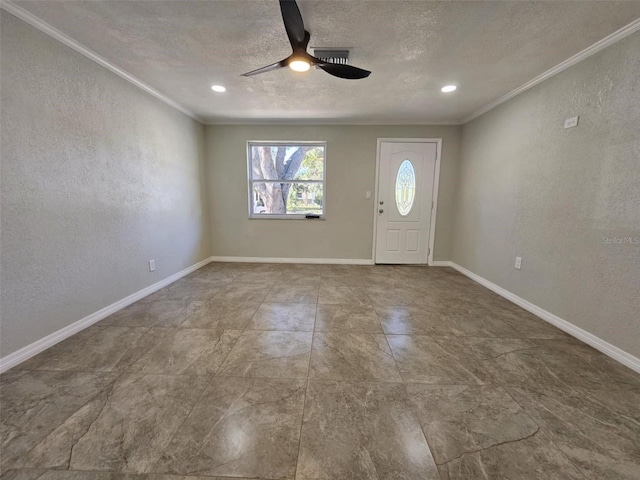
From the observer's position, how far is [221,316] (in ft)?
7.97

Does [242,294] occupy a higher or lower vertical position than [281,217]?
lower

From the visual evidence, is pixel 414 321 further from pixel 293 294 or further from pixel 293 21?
pixel 293 21

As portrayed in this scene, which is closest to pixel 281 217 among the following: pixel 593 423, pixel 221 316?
pixel 221 316

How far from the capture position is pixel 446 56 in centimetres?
212

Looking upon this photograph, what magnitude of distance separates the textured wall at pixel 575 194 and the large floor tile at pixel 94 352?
3.60 metres

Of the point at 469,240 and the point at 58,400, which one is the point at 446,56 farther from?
the point at 58,400

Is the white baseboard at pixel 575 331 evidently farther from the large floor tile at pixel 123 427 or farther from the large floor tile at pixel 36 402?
the large floor tile at pixel 36 402

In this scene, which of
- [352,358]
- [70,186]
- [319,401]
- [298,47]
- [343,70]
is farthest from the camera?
[70,186]

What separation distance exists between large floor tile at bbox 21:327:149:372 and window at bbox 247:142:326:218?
2.66m

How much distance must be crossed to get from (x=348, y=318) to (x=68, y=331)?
7.72 ft

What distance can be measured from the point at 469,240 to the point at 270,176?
11.0 ft

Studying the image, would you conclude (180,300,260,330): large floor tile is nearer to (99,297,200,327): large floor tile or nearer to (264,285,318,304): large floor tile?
(99,297,200,327): large floor tile

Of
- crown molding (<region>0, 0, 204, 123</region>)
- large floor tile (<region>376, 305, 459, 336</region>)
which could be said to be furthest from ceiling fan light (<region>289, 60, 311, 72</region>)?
large floor tile (<region>376, 305, 459, 336</region>)

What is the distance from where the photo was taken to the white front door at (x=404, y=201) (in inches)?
163
